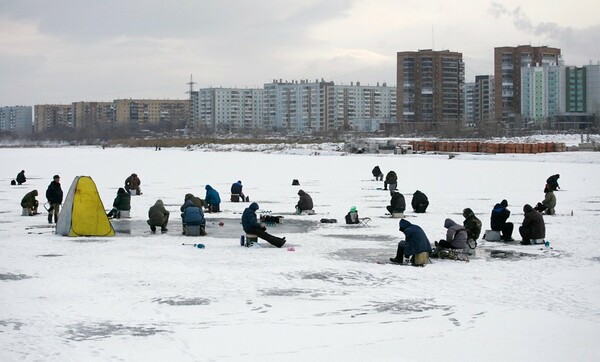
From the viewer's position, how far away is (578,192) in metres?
38.0

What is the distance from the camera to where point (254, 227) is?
68.4 feet

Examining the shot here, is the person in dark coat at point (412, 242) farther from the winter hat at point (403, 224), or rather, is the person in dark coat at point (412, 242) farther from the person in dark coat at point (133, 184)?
the person in dark coat at point (133, 184)

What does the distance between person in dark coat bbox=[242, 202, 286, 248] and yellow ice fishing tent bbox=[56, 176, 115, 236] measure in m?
4.43

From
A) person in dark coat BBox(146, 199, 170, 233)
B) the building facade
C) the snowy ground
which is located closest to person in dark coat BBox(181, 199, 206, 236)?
the snowy ground

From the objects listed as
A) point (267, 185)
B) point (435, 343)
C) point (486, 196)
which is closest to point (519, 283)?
point (435, 343)

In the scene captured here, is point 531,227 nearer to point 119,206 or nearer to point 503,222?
point 503,222

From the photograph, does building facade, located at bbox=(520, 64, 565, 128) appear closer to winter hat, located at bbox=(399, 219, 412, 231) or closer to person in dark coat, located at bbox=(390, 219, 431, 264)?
person in dark coat, located at bbox=(390, 219, 431, 264)

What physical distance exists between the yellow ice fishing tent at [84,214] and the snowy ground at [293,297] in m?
0.51

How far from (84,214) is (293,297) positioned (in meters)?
10.2

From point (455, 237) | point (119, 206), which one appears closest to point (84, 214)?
point (119, 206)

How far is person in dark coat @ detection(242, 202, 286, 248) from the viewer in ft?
67.6

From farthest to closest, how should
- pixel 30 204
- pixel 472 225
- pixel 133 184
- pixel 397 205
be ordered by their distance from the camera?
pixel 133 184 → pixel 30 204 → pixel 397 205 → pixel 472 225

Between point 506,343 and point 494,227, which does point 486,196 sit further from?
point 506,343

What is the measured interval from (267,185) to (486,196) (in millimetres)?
13336
